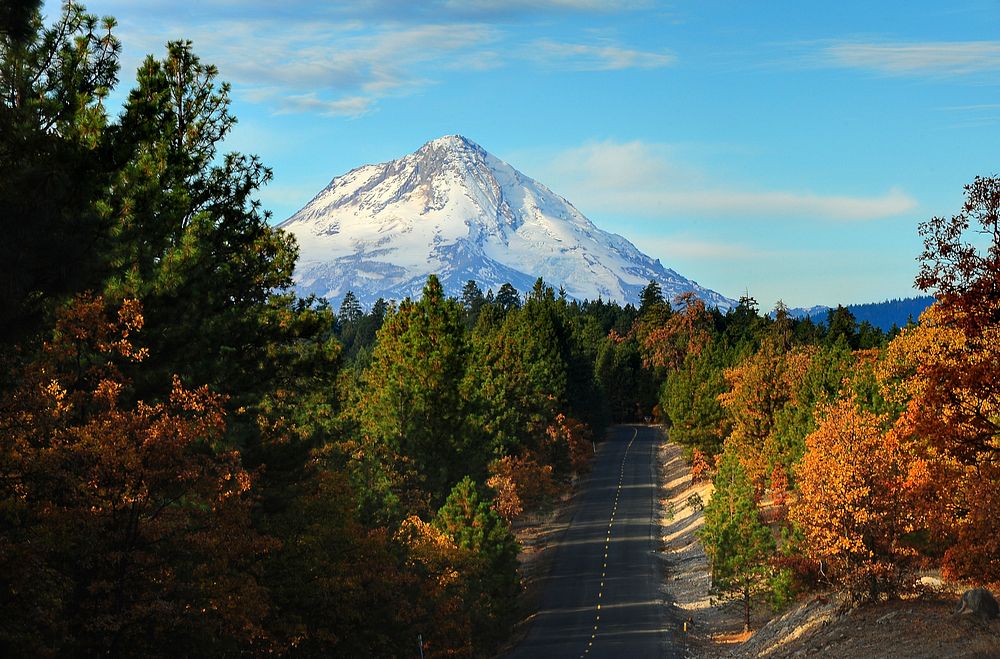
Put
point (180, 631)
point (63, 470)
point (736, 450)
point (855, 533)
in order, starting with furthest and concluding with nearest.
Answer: point (736, 450) < point (855, 533) < point (180, 631) < point (63, 470)

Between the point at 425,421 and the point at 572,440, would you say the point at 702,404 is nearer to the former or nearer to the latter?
the point at 572,440

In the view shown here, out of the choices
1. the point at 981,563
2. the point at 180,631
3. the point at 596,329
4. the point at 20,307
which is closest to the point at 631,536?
the point at 981,563

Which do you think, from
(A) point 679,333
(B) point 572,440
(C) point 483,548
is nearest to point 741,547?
(C) point 483,548

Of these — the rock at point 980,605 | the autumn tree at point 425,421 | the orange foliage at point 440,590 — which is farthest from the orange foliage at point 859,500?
the autumn tree at point 425,421

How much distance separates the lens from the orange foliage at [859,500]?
3644cm

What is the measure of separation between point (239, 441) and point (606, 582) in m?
46.2

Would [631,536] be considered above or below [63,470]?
below

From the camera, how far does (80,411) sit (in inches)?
824

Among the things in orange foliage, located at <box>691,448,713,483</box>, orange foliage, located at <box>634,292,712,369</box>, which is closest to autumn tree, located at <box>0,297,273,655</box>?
orange foliage, located at <box>691,448,713,483</box>

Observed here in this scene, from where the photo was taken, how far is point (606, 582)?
69.5 metres

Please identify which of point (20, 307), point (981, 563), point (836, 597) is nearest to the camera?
point (20, 307)

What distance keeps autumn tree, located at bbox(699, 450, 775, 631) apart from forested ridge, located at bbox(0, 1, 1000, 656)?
196 millimetres

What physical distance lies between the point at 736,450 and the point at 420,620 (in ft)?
144

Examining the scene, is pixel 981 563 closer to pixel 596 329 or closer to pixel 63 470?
pixel 63 470
